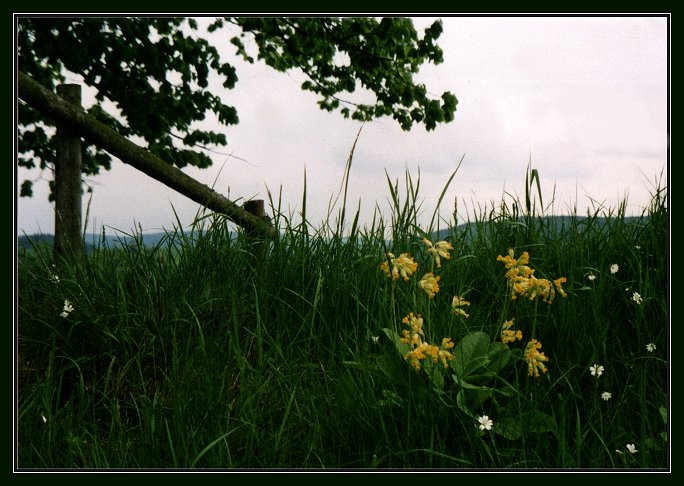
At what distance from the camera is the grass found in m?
2.14

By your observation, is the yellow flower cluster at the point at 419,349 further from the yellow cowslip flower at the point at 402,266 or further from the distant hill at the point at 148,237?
the distant hill at the point at 148,237

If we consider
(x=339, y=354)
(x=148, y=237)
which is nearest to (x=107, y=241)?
(x=148, y=237)

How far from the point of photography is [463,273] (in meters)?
3.04

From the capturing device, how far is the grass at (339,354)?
2.14m

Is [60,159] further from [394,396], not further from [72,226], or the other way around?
[394,396]

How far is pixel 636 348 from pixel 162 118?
13.5 ft

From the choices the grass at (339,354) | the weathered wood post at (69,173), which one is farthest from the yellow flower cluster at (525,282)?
the weathered wood post at (69,173)

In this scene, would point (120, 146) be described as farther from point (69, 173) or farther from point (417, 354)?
point (417, 354)

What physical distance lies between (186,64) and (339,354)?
11.5 ft

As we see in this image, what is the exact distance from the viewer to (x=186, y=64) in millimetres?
5164

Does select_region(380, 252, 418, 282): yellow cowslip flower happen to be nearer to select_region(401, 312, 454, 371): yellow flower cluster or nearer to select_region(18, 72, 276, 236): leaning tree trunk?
select_region(401, 312, 454, 371): yellow flower cluster

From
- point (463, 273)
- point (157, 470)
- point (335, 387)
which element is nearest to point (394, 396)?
point (335, 387)

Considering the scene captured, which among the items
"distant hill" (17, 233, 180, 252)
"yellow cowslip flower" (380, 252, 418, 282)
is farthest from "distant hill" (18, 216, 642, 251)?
"yellow cowslip flower" (380, 252, 418, 282)

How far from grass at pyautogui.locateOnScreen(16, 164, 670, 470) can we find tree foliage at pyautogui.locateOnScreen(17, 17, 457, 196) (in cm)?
168
